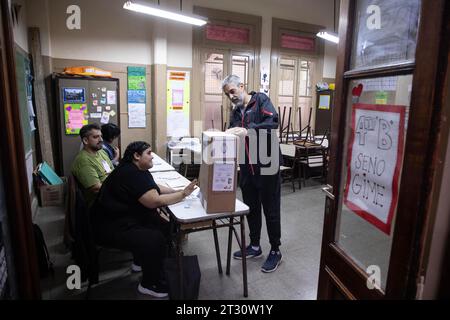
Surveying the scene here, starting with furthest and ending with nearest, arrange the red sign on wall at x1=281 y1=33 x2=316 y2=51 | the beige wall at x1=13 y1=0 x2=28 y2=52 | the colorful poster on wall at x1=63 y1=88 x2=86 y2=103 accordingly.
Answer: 1. the red sign on wall at x1=281 y1=33 x2=316 y2=51
2. the colorful poster on wall at x1=63 y1=88 x2=86 y2=103
3. the beige wall at x1=13 y1=0 x2=28 y2=52

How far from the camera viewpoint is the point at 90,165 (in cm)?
244

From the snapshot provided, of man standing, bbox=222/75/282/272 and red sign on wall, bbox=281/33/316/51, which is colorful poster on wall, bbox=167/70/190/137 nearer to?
red sign on wall, bbox=281/33/316/51

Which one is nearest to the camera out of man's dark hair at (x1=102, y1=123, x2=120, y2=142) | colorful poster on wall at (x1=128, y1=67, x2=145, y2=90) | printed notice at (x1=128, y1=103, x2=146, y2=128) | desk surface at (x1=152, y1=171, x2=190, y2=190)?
desk surface at (x1=152, y1=171, x2=190, y2=190)

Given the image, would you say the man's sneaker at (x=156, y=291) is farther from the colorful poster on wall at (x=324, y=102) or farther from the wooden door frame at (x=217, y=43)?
the colorful poster on wall at (x=324, y=102)

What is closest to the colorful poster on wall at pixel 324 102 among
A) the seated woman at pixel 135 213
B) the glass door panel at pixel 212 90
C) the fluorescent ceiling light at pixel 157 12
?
the glass door panel at pixel 212 90

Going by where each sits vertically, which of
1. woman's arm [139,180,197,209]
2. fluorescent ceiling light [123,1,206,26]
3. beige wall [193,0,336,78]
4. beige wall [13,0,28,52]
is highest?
beige wall [193,0,336,78]

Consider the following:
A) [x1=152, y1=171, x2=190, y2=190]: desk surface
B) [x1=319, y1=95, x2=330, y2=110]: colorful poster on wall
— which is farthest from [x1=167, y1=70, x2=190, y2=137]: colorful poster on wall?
[x1=319, y1=95, x2=330, y2=110]: colorful poster on wall

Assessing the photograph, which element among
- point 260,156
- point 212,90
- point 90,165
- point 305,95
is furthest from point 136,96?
point 305,95

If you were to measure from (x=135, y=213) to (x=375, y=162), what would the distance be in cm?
158

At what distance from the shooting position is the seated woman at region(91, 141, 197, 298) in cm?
197

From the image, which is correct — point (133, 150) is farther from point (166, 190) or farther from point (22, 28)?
point (22, 28)

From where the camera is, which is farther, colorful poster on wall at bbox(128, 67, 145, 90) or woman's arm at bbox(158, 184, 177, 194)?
colorful poster on wall at bbox(128, 67, 145, 90)
